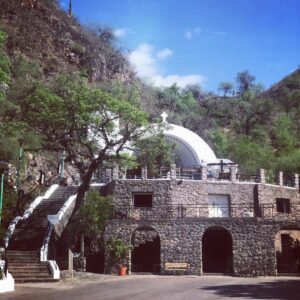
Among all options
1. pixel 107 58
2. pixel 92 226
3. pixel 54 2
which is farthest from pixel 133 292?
pixel 54 2

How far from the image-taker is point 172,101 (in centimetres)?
8319

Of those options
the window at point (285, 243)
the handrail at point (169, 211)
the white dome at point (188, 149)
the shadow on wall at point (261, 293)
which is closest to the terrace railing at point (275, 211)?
the handrail at point (169, 211)

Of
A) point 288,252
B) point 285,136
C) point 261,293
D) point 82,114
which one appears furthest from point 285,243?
point 285,136

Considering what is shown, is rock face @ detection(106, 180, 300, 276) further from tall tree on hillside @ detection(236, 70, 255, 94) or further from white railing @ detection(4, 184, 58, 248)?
tall tree on hillside @ detection(236, 70, 255, 94)

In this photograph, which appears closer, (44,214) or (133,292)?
(133,292)

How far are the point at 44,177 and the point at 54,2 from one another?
140ft

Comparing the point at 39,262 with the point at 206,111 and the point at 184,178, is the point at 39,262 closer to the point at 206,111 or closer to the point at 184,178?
the point at 184,178

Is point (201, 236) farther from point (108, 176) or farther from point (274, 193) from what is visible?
point (108, 176)

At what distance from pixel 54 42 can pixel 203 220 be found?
1741 inches

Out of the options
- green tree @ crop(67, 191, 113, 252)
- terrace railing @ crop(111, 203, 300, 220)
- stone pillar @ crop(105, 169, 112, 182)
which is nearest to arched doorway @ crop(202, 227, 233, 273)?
terrace railing @ crop(111, 203, 300, 220)

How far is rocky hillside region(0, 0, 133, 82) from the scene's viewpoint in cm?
5819

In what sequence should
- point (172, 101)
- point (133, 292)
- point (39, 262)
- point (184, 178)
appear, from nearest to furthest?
point (133, 292) < point (39, 262) < point (184, 178) < point (172, 101)

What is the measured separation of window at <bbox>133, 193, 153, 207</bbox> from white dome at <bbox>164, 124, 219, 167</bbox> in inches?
254

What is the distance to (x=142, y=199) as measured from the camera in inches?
1261
